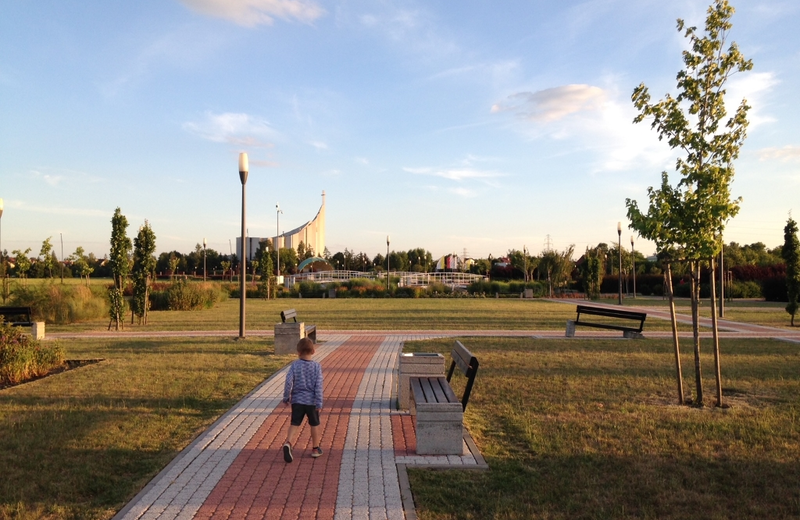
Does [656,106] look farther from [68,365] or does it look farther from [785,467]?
[68,365]

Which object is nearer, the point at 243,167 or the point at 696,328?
the point at 696,328

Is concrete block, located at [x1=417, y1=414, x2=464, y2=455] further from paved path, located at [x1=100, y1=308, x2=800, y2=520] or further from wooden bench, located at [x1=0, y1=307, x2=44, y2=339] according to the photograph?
wooden bench, located at [x1=0, y1=307, x2=44, y2=339]

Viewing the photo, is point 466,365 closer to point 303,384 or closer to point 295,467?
point 303,384

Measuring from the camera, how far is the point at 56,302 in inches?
807

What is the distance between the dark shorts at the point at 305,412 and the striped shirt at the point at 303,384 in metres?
0.04

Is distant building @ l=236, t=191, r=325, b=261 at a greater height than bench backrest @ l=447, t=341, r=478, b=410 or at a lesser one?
greater

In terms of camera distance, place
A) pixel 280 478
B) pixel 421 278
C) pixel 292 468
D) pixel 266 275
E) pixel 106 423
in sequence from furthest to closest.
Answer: pixel 421 278 < pixel 266 275 < pixel 106 423 < pixel 292 468 < pixel 280 478

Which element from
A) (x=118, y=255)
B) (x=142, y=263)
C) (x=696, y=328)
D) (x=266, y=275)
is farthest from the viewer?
(x=266, y=275)

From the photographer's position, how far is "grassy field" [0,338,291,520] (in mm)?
4648

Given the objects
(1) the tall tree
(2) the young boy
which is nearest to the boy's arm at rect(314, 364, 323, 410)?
(2) the young boy

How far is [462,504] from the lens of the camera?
441 cm

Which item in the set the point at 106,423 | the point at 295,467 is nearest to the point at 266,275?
the point at 106,423

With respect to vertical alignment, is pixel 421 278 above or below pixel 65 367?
above

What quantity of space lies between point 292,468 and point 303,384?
0.75m
